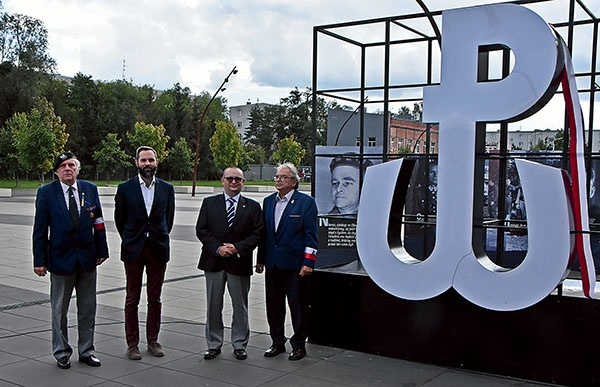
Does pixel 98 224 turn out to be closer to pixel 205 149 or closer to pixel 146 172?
pixel 146 172

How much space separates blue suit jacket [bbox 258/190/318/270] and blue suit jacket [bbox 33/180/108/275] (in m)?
1.68

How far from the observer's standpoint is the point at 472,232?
5508mm

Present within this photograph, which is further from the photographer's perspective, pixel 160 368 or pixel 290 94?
pixel 290 94

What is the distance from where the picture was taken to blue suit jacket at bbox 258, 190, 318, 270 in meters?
5.97

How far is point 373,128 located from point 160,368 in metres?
7.31

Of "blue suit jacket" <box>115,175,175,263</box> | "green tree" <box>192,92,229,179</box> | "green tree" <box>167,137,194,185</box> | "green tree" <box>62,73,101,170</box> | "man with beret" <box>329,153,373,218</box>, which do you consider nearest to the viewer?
"blue suit jacket" <box>115,175,175,263</box>

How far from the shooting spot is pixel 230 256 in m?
5.92

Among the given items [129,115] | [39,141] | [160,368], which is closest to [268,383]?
[160,368]

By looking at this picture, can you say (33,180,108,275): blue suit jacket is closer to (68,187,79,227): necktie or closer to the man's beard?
(68,187,79,227): necktie

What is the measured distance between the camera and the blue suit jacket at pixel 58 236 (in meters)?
5.50

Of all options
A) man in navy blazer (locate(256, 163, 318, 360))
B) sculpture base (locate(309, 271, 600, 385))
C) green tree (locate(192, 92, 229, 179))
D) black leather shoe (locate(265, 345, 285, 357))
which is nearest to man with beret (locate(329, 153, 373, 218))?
sculpture base (locate(309, 271, 600, 385))

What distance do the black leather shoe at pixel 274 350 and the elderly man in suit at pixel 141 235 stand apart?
1.04 metres

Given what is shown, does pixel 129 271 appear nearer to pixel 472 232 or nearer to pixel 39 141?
pixel 472 232

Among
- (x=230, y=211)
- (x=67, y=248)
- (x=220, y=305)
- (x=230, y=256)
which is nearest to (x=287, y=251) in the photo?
(x=230, y=256)
